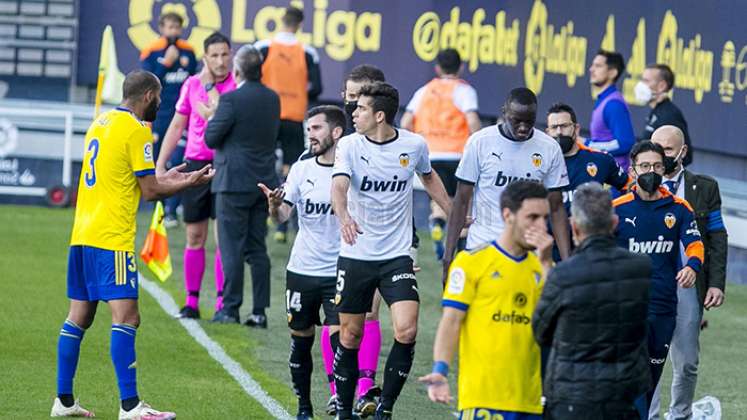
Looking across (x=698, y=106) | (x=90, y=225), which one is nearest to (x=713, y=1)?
(x=698, y=106)

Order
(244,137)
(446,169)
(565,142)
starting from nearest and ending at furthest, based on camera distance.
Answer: (565,142) → (244,137) → (446,169)

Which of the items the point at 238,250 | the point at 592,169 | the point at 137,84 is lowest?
the point at 238,250

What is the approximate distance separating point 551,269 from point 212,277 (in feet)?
33.2

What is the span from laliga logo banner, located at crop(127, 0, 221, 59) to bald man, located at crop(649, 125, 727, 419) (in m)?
13.3

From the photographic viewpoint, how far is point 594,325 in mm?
6977

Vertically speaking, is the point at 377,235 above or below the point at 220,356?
above

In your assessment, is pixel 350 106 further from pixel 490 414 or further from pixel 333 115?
pixel 490 414

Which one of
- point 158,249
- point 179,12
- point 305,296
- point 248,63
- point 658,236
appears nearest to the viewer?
point 658,236

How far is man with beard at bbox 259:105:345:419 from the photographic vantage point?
1006 centimetres

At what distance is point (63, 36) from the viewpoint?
2303 centimetres

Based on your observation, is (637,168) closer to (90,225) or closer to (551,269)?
(551,269)

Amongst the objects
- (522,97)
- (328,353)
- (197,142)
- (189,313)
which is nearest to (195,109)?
(197,142)

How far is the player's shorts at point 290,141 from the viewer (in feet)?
61.1

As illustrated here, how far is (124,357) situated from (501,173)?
242 cm
